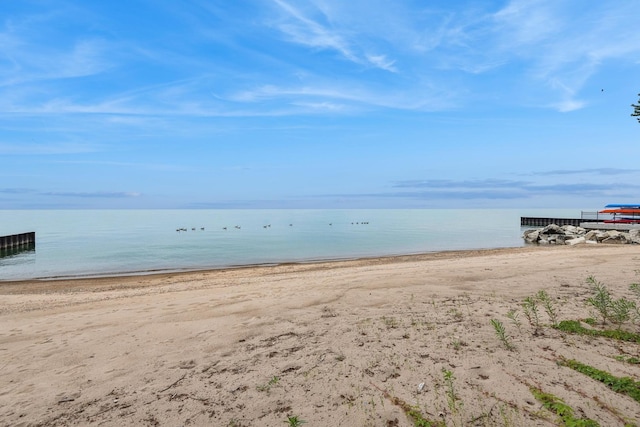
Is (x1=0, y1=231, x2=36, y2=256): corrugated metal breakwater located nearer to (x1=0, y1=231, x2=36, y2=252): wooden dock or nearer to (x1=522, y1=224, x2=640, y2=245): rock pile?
(x1=0, y1=231, x2=36, y2=252): wooden dock

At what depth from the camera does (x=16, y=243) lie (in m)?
49.1

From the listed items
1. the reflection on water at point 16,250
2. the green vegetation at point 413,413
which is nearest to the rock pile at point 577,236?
the green vegetation at point 413,413

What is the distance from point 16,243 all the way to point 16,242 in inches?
5.9

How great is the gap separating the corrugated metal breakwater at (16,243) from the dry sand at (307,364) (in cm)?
4710

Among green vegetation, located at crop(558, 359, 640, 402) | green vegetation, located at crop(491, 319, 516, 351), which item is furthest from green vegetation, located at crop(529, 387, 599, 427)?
green vegetation, located at crop(491, 319, 516, 351)

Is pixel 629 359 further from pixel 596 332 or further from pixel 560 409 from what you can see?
pixel 560 409

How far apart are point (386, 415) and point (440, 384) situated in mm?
989

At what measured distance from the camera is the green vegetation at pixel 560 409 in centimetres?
390

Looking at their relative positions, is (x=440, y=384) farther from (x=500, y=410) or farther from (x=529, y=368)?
(x=529, y=368)

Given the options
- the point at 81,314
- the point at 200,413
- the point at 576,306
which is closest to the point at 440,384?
the point at 200,413

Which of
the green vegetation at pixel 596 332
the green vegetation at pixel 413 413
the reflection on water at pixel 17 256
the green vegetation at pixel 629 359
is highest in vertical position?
the green vegetation at pixel 596 332

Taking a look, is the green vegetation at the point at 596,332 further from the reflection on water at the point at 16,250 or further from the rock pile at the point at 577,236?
the reflection on water at the point at 16,250

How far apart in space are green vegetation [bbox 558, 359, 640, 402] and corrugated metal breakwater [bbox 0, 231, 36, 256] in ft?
177

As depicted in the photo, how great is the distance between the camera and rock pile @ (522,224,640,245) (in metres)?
33.9
